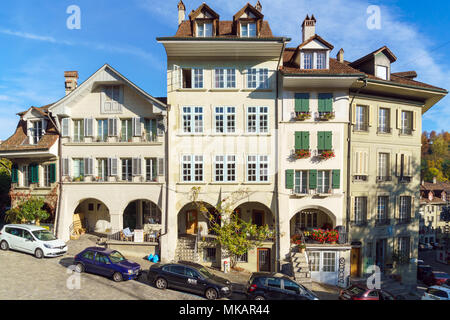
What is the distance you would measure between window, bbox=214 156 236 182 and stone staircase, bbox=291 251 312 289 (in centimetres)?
787

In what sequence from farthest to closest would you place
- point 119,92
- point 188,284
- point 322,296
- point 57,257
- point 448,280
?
point 448,280 < point 119,92 < point 57,257 < point 322,296 < point 188,284

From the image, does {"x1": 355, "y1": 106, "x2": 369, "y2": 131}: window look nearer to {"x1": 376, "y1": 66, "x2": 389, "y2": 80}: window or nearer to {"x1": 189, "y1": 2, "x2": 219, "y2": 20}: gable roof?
{"x1": 376, "y1": 66, "x2": 389, "y2": 80}: window

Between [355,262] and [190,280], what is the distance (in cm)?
1556

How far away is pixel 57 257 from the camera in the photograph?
19531 mm

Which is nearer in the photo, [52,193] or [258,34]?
[258,34]

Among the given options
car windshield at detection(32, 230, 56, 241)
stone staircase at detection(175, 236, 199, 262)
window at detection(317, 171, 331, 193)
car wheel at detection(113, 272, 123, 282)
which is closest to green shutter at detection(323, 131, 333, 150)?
window at detection(317, 171, 331, 193)

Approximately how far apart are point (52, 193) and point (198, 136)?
46.0 ft

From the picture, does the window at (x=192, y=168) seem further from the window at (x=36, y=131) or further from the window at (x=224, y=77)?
the window at (x=36, y=131)

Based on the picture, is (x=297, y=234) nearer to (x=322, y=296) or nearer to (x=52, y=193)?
(x=322, y=296)

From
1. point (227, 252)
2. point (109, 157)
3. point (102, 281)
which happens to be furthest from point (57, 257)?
point (227, 252)

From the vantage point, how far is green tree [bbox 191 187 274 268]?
68.2ft

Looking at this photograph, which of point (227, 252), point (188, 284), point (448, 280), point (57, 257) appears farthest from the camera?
point (448, 280)

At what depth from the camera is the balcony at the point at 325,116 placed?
21837mm

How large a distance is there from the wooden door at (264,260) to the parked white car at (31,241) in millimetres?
15209
